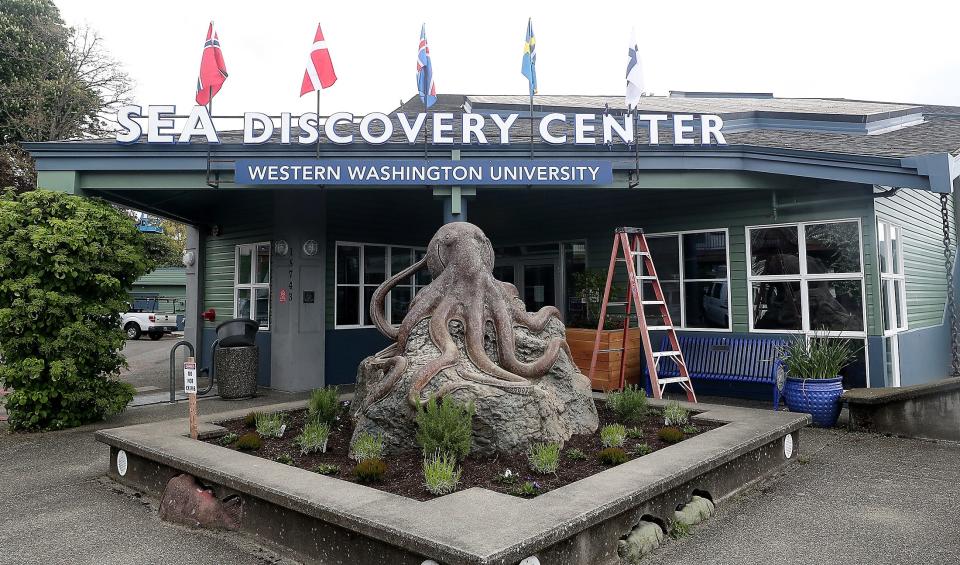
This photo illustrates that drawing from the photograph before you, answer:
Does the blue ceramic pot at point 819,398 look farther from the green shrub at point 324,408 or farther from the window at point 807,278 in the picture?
the green shrub at point 324,408

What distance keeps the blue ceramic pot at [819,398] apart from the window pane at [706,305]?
219 cm

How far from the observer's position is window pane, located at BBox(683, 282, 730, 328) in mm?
9977

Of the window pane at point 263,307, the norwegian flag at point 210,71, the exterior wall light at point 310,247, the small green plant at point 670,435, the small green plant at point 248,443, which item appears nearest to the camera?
the small green plant at point 248,443

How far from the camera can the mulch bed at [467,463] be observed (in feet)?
14.3

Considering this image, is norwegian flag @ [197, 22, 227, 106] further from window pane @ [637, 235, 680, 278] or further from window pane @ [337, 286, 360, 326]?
window pane @ [637, 235, 680, 278]

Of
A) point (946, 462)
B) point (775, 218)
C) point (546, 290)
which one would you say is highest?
point (775, 218)

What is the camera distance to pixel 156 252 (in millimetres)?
27828

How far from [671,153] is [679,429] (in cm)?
454

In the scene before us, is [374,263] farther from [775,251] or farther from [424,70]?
[775,251]

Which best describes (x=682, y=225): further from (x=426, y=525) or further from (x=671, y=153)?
(x=426, y=525)

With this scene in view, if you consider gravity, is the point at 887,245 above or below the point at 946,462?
above

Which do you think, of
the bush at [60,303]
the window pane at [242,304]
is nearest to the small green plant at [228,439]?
the bush at [60,303]

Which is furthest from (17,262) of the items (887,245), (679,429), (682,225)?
(887,245)

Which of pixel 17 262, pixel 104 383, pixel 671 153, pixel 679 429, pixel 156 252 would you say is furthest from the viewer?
pixel 156 252
